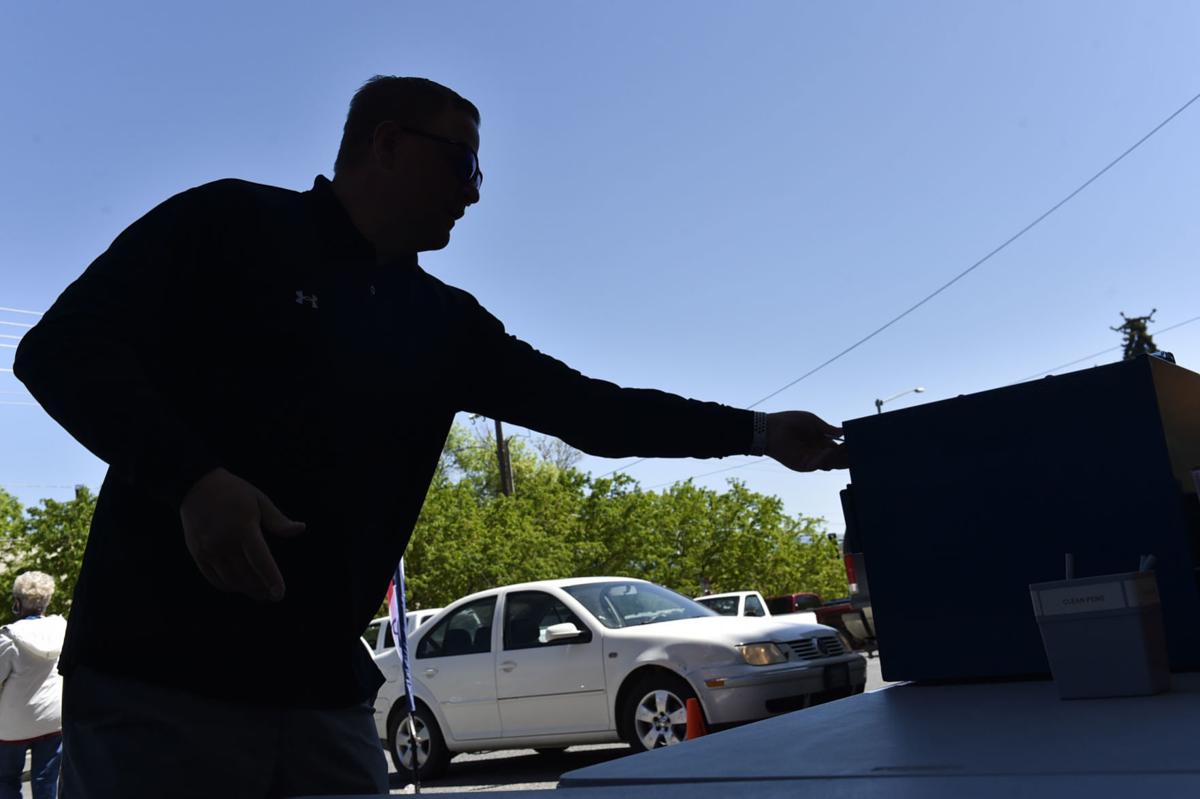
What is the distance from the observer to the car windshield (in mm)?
8992

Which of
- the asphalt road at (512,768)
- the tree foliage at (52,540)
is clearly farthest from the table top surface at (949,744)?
the tree foliage at (52,540)

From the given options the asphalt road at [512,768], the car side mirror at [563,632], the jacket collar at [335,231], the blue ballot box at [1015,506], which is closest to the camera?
the jacket collar at [335,231]

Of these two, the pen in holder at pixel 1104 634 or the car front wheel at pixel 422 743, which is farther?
the car front wheel at pixel 422 743

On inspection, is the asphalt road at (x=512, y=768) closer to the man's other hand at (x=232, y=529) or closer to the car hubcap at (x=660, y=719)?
the car hubcap at (x=660, y=719)

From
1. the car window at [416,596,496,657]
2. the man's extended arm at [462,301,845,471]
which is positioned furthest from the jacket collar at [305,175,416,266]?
the car window at [416,596,496,657]

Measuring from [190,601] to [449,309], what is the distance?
2.77 ft

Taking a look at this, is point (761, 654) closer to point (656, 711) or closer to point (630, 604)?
point (656, 711)

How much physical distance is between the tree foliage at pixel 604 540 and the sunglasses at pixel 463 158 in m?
26.8

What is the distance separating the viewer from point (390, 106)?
6.64 ft

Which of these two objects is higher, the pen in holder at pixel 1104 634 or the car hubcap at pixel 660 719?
the pen in holder at pixel 1104 634

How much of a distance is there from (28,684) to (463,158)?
6.02 metres

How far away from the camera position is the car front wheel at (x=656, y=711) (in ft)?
26.9

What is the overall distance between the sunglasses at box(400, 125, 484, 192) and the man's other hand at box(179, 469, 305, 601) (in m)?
0.98

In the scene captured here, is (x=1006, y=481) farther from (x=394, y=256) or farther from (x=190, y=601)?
(x=190, y=601)
